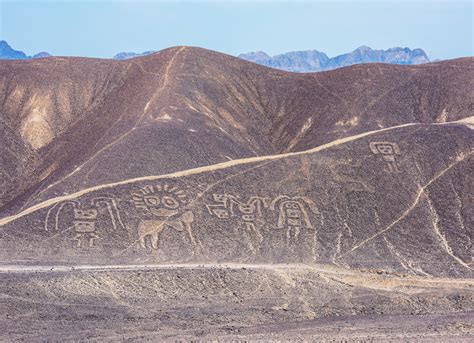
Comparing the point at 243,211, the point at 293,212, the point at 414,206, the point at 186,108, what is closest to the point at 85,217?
the point at 243,211

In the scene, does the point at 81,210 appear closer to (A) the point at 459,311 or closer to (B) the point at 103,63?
(A) the point at 459,311

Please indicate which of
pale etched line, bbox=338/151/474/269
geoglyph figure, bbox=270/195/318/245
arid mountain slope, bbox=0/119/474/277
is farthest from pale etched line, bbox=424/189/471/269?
geoglyph figure, bbox=270/195/318/245

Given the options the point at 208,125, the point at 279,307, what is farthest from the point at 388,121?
the point at 279,307

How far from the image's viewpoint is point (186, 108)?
76062mm

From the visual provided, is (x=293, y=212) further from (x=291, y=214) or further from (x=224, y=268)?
(x=224, y=268)

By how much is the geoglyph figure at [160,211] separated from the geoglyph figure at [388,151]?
1661 cm

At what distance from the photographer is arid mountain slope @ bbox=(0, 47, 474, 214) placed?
225 ft

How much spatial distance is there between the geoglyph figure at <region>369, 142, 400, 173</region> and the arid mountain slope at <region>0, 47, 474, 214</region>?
18.2 m

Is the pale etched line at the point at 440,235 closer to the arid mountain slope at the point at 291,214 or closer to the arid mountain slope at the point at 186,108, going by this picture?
the arid mountain slope at the point at 291,214

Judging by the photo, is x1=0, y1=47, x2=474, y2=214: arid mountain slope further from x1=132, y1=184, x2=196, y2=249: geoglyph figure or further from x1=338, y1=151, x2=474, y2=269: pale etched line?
x1=338, y1=151, x2=474, y2=269: pale etched line

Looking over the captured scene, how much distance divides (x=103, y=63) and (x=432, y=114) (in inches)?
1741

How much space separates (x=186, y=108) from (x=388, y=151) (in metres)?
28.9

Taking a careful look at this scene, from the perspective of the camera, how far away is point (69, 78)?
86125 millimetres

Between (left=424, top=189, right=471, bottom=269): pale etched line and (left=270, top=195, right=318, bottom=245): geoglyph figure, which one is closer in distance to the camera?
(left=424, top=189, right=471, bottom=269): pale etched line
